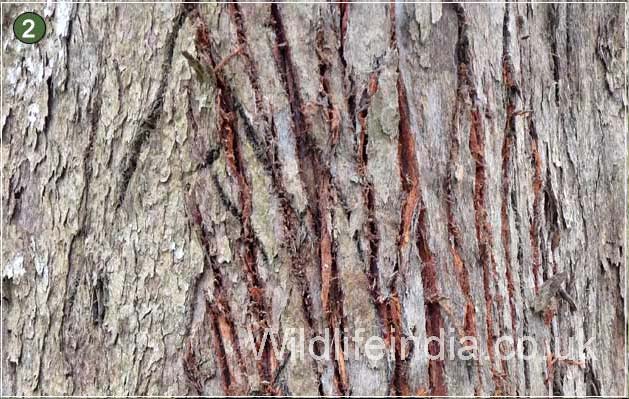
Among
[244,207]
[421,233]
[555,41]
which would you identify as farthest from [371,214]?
[555,41]

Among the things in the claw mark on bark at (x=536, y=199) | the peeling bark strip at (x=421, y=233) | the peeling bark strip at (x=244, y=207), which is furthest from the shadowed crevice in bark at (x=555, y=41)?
the peeling bark strip at (x=244, y=207)

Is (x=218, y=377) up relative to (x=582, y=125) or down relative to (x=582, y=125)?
down

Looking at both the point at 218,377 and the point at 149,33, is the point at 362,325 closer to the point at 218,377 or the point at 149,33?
the point at 218,377

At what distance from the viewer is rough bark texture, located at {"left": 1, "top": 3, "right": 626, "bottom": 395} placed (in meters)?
1.18

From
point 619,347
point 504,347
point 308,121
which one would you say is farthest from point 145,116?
point 619,347

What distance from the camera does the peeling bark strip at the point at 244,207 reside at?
1.17 m

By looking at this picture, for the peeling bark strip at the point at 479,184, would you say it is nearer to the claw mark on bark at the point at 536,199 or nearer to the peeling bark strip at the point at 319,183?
the claw mark on bark at the point at 536,199

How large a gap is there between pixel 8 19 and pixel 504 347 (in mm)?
1124

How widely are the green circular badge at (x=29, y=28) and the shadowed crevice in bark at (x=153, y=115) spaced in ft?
0.91

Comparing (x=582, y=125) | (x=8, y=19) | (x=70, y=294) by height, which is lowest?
(x=70, y=294)

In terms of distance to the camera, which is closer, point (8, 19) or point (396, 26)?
point (396, 26)

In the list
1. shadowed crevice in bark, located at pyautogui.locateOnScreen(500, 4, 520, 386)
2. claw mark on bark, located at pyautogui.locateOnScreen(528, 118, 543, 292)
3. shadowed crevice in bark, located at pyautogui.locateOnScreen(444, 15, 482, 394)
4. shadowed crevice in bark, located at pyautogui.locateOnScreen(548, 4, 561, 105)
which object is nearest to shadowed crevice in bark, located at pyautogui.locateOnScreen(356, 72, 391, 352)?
shadowed crevice in bark, located at pyautogui.locateOnScreen(444, 15, 482, 394)

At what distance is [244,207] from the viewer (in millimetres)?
1187

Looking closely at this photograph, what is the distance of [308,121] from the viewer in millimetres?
1188
